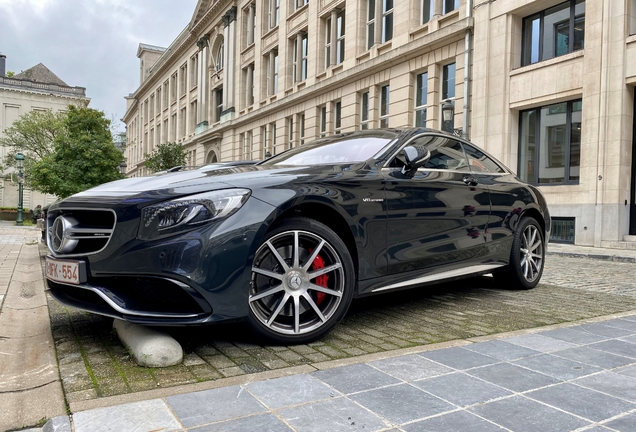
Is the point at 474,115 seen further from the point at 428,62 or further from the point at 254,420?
the point at 254,420

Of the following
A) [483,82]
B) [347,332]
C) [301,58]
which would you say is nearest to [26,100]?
[301,58]

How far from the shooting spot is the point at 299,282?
303 cm

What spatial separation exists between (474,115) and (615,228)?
18.3 feet

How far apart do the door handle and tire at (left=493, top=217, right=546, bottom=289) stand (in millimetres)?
907

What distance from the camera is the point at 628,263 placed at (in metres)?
10.0

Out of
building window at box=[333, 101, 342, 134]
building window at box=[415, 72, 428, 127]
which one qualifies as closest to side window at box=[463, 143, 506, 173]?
building window at box=[415, 72, 428, 127]

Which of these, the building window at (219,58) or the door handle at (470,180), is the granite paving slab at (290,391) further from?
the building window at (219,58)

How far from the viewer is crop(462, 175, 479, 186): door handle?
4.38 meters

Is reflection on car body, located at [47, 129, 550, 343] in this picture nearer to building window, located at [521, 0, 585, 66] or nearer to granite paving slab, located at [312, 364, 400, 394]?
granite paving slab, located at [312, 364, 400, 394]

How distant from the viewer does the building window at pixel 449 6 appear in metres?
17.9

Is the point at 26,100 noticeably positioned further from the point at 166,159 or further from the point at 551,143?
the point at 551,143

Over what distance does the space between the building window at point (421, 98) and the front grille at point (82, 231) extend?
55.1 ft

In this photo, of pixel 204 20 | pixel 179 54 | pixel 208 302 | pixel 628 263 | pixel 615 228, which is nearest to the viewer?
pixel 208 302

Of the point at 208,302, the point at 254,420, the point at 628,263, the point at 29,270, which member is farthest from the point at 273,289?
the point at 628,263
